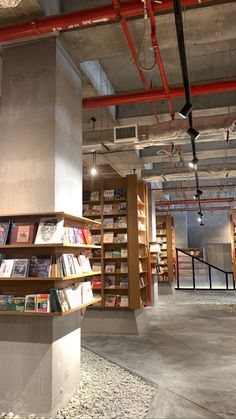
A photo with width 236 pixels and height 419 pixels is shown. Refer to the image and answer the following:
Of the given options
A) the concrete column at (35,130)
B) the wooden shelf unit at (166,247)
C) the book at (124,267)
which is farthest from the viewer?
the wooden shelf unit at (166,247)

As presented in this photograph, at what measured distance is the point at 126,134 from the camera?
4801mm

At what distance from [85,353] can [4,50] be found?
3.96m

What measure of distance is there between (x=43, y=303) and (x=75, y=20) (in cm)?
250

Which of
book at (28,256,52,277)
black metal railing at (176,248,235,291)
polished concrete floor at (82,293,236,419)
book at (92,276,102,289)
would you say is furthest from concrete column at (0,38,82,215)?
black metal railing at (176,248,235,291)

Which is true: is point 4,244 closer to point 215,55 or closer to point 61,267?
point 61,267

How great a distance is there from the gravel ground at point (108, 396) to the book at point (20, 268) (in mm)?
1183

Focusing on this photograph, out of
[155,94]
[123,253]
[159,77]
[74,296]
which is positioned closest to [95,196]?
[123,253]

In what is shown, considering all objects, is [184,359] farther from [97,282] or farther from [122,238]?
[122,238]

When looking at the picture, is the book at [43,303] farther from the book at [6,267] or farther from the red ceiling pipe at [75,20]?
the red ceiling pipe at [75,20]

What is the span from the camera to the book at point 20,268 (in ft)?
9.51

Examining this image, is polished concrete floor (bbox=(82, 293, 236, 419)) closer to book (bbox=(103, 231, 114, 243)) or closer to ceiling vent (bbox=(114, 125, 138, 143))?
book (bbox=(103, 231, 114, 243))

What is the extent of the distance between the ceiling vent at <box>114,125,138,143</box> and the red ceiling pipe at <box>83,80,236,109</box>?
1.86ft

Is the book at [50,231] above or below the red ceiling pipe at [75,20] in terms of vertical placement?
below

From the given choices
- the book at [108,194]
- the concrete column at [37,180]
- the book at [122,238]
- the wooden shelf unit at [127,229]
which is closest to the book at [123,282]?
the wooden shelf unit at [127,229]
